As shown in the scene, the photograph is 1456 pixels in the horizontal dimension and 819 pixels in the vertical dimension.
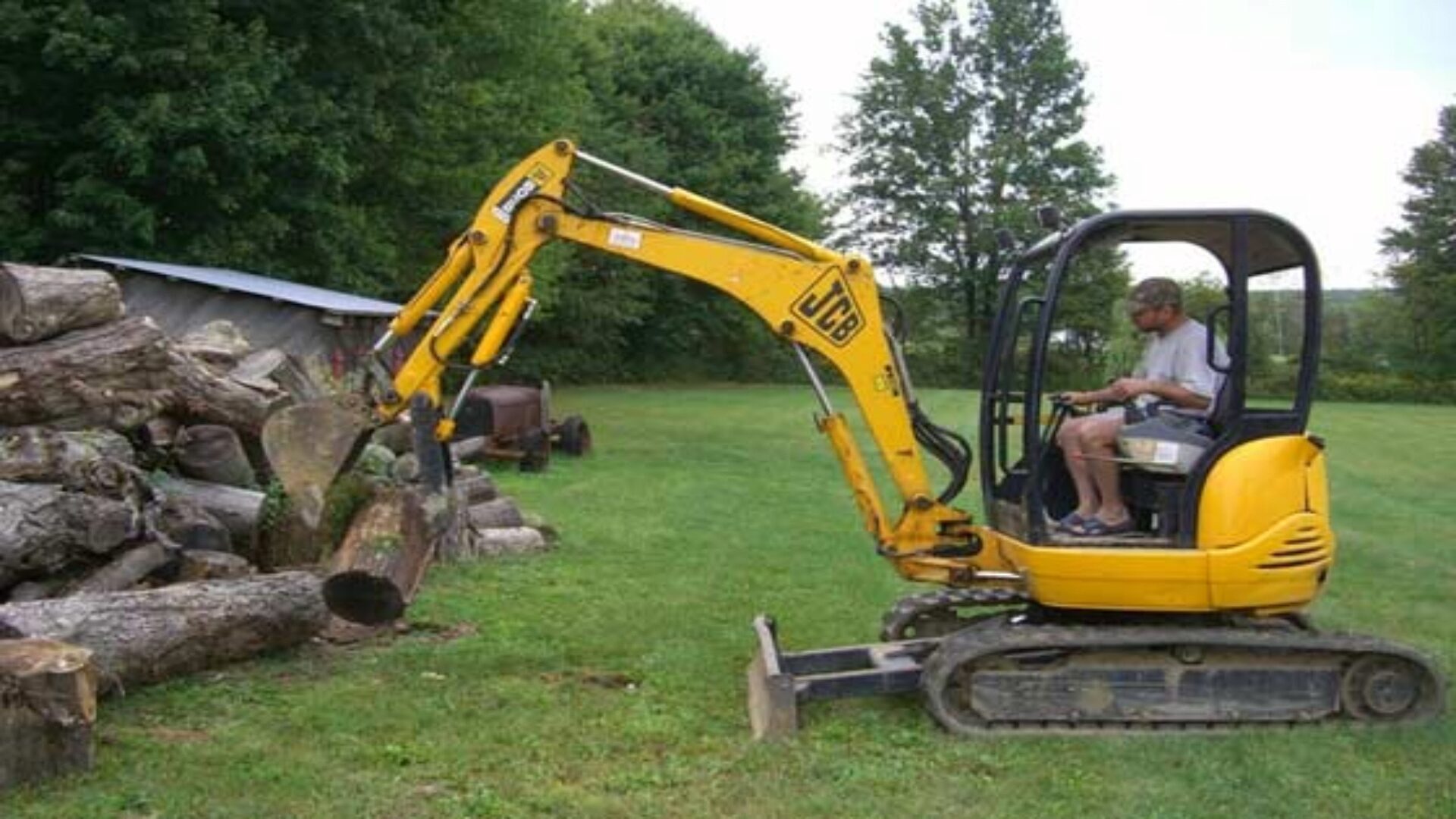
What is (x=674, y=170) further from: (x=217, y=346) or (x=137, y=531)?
(x=137, y=531)

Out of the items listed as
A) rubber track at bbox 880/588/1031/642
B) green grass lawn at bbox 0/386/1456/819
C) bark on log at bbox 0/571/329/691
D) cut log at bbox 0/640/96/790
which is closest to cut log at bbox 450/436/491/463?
green grass lawn at bbox 0/386/1456/819

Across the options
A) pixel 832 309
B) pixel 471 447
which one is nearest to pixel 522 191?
pixel 832 309

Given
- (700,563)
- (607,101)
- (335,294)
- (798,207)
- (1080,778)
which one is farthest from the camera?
(798,207)

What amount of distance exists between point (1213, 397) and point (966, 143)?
5344 centimetres

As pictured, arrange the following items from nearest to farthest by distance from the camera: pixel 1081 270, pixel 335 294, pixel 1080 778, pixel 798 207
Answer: pixel 1080 778
pixel 1081 270
pixel 335 294
pixel 798 207

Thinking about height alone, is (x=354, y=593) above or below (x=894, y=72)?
below

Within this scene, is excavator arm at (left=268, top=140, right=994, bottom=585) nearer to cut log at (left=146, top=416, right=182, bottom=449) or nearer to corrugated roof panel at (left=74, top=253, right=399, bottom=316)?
cut log at (left=146, top=416, right=182, bottom=449)

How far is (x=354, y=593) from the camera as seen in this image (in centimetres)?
754

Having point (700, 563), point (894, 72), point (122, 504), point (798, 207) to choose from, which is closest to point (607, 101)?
point (798, 207)

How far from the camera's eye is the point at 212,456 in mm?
9602

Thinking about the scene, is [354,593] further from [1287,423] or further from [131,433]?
[1287,423]

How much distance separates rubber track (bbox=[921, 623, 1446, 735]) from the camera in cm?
608

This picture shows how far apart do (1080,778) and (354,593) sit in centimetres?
403

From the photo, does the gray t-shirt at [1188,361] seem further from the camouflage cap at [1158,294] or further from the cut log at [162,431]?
the cut log at [162,431]
